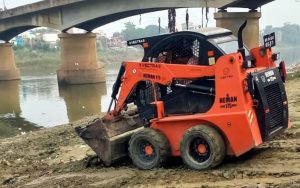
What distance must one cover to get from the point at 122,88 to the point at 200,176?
199cm

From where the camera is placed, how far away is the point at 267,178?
5957 millimetres

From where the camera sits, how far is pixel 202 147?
21.7ft

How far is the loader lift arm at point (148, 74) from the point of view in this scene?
6748 millimetres

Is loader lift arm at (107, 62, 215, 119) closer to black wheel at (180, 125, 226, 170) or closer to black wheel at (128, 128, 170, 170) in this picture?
black wheel at (128, 128, 170, 170)

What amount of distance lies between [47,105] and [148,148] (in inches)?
856

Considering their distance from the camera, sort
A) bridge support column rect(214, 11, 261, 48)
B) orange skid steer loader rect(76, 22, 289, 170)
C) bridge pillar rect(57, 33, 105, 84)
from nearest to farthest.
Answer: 1. orange skid steer loader rect(76, 22, 289, 170)
2. bridge support column rect(214, 11, 261, 48)
3. bridge pillar rect(57, 33, 105, 84)

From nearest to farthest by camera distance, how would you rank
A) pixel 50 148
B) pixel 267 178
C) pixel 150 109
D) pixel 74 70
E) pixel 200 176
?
pixel 267 178 → pixel 200 176 → pixel 150 109 → pixel 50 148 → pixel 74 70

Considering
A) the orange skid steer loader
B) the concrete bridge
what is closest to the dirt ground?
the orange skid steer loader

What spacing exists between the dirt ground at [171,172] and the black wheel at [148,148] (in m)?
0.14

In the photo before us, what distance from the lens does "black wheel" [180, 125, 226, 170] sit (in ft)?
21.0

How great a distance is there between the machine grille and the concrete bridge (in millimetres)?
23632

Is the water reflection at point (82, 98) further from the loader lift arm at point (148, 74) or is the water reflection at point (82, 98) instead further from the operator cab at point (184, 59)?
the operator cab at point (184, 59)

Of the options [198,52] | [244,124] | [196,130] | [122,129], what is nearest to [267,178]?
[244,124]

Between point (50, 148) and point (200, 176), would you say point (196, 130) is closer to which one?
point (200, 176)
